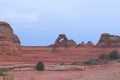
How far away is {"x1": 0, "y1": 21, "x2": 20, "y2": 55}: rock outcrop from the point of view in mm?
45156

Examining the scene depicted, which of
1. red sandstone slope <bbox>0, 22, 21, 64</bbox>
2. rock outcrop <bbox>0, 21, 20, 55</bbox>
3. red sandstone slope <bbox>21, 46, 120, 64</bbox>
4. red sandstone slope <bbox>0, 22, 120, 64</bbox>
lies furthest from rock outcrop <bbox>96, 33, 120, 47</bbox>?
red sandstone slope <bbox>0, 22, 21, 64</bbox>

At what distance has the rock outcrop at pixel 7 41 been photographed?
45.2 metres

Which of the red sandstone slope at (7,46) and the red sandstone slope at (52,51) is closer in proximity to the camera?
the red sandstone slope at (7,46)

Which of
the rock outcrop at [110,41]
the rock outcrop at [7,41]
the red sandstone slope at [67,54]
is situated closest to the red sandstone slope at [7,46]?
the rock outcrop at [7,41]

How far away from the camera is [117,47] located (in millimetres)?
61312

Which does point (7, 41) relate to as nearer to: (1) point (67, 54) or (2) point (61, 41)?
(1) point (67, 54)

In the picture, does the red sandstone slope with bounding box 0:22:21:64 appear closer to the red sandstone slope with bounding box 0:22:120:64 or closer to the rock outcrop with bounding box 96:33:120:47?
the red sandstone slope with bounding box 0:22:120:64

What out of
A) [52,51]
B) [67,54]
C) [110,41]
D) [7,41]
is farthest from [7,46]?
[110,41]

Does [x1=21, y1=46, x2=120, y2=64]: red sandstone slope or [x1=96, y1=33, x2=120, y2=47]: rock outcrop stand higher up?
[x1=96, y1=33, x2=120, y2=47]: rock outcrop

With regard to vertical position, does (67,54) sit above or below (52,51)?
below

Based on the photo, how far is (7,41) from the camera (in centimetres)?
4572

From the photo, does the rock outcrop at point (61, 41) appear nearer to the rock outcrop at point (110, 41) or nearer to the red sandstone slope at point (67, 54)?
the red sandstone slope at point (67, 54)

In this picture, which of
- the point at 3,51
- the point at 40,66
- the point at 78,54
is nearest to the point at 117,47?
the point at 78,54

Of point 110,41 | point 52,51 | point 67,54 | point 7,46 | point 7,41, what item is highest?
point 110,41
